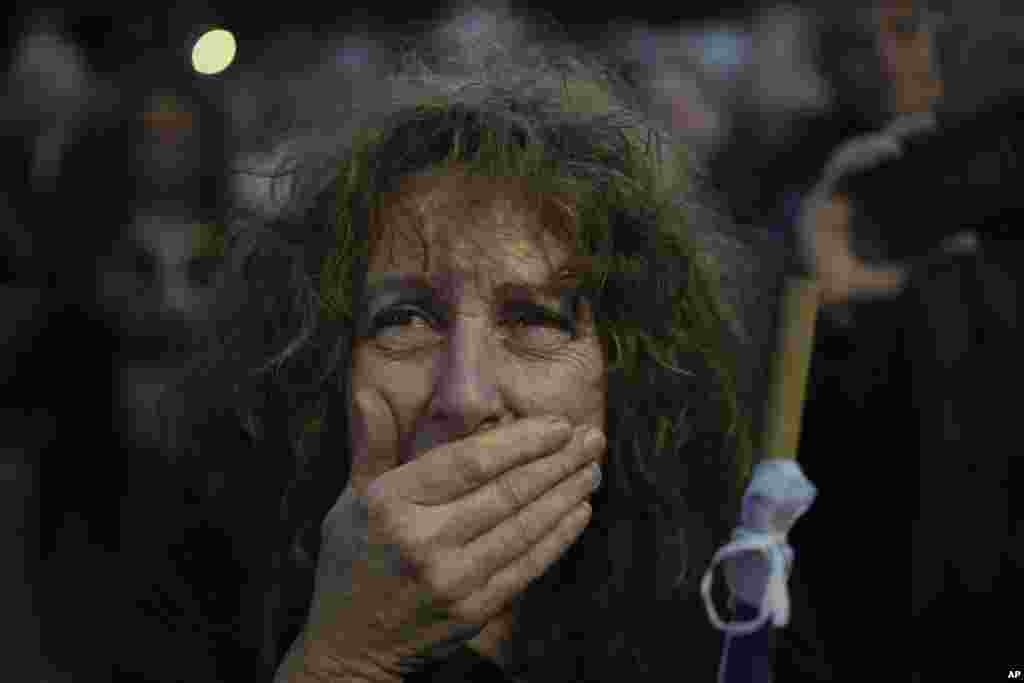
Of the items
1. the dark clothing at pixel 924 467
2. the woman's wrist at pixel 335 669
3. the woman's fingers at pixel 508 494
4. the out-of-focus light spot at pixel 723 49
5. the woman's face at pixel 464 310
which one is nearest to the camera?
the woman's fingers at pixel 508 494

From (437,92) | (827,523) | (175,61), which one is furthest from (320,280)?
(175,61)

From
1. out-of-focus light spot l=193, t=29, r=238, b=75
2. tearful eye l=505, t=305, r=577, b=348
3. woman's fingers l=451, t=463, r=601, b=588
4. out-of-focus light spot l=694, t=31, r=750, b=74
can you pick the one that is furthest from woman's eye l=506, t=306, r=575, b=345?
out-of-focus light spot l=694, t=31, r=750, b=74

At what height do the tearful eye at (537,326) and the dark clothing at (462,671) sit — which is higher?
the tearful eye at (537,326)

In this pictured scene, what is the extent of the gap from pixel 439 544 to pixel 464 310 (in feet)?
1.16

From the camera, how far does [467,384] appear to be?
1378mm

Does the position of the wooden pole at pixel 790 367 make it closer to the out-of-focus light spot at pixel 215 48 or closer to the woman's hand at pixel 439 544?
the woman's hand at pixel 439 544

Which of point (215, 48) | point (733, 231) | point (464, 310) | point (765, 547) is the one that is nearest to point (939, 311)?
point (733, 231)

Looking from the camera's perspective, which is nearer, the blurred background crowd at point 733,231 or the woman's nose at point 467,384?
the woman's nose at point 467,384

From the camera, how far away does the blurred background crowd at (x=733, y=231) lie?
1903 mm

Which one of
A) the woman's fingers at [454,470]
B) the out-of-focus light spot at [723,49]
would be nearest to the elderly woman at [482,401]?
the woman's fingers at [454,470]

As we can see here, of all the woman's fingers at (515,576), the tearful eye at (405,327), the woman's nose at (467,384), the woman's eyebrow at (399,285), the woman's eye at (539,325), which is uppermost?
the woman's eyebrow at (399,285)

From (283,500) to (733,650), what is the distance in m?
0.66

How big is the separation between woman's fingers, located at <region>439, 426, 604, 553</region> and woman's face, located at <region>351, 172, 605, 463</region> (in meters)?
0.14

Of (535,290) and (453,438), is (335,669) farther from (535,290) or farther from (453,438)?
(535,290)
